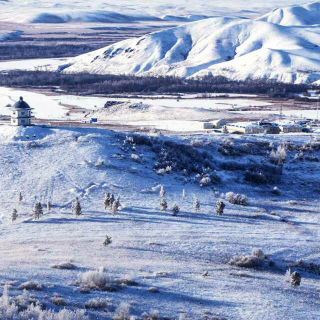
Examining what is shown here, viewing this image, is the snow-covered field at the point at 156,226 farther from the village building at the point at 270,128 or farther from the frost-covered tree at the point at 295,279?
the village building at the point at 270,128

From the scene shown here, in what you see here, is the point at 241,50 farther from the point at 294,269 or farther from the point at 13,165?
the point at 294,269

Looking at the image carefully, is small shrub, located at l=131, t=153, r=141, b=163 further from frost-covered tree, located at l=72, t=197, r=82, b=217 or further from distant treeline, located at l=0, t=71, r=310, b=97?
distant treeline, located at l=0, t=71, r=310, b=97

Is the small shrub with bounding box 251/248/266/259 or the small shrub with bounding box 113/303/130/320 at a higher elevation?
the small shrub with bounding box 251/248/266/259

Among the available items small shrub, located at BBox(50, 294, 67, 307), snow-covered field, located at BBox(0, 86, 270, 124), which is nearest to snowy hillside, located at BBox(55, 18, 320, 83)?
snow-covered field, located at BBox(0, 86, 270, 124)

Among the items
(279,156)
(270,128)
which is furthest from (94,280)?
(270,128)

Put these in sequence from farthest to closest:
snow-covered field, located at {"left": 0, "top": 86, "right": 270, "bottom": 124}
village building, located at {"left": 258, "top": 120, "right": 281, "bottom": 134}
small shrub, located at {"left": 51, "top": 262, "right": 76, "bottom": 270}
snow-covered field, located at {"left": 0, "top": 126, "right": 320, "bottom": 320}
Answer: snow-covered field, located at {"left": 0, "top": 86, "right": 270, "bottom": 124} → village building, located at {"left": 258, "top": 120, "right": 281, "bottom": 134} → small shrub, located at {"left": 51, "top": 262, "right": 76, "bottom": 270} → snow-covered field, located at {"left": 0, "top": 126, "right": 320, "bottom": 320}

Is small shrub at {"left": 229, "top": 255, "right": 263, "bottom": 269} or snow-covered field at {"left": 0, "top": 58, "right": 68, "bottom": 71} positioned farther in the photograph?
snow-covered field at {"left": 0, "top": 58, "right": 68, "bottom": 71}

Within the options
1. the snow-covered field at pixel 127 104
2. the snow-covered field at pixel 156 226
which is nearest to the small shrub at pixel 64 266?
the snow-covered field at pixel 156 226
